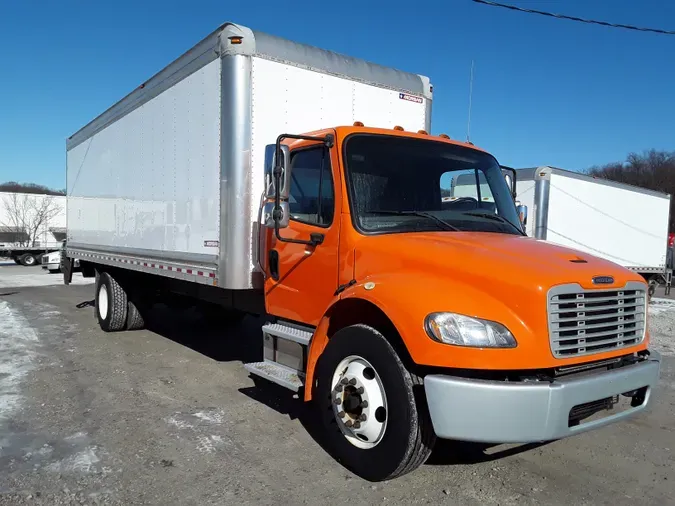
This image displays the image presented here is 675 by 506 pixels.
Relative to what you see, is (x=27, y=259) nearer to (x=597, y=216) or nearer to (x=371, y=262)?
(x=597, y=216)

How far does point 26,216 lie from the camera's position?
31.6m

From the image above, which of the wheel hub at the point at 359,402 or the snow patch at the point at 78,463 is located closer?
the wheel hub at the point at 359,402

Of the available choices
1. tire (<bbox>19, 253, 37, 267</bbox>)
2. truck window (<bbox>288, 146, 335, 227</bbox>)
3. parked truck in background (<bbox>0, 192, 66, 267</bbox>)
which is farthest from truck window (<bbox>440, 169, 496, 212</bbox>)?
tire (<bbox>19, 253, 37, 267</bbox>)

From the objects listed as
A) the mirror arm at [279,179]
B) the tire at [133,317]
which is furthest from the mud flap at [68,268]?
the mirror arm at [279,179]

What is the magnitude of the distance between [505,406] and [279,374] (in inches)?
83.1

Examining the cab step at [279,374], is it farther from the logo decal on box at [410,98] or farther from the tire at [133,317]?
the tire at [133,317]

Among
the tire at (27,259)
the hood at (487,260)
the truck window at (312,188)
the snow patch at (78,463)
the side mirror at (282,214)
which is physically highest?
the truck window at (312,188)

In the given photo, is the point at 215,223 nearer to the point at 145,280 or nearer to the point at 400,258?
the point at 400,258

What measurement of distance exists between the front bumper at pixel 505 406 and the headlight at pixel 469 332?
0.21 meters

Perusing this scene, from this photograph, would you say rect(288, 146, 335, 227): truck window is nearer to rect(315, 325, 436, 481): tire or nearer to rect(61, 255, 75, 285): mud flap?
rect(315, 325, 436, 481): tire

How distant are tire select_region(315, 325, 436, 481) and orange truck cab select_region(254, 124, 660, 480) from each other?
10mm

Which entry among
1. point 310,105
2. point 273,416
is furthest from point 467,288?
point 310,105

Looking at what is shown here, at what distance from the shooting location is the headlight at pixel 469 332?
9.94 feet

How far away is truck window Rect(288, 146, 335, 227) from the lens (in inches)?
167
